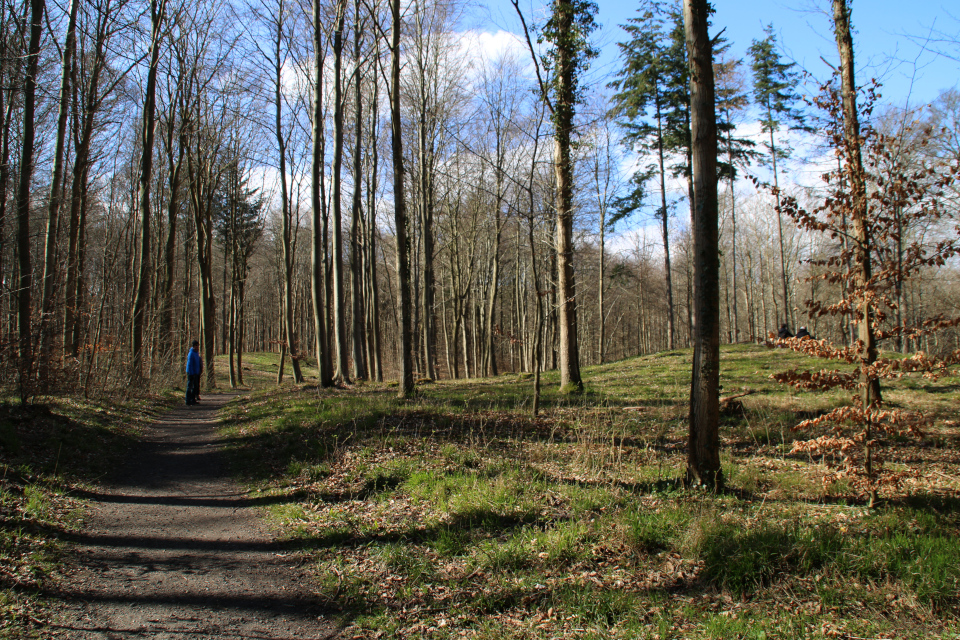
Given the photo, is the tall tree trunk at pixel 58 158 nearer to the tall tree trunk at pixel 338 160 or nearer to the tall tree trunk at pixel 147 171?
the tall tree trunk at pixel 147 171

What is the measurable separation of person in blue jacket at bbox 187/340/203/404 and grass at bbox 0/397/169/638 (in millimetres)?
3949

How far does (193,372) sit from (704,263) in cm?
1528

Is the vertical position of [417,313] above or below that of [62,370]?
above

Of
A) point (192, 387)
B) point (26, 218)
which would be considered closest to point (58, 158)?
point (26, 218)

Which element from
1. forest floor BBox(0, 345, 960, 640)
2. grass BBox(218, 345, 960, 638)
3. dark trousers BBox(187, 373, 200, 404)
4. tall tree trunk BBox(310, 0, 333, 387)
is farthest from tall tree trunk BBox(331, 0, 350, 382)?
forest floor BBox(0, 345, 960, 640)

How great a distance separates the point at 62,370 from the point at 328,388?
7.22 m

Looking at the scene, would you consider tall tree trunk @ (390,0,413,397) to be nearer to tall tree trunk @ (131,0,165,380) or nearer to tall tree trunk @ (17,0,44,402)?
tall tree trunk @ (17,0,44,402)

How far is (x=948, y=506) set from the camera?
484cm

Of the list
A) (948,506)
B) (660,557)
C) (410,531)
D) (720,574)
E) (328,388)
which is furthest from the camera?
(328,388)

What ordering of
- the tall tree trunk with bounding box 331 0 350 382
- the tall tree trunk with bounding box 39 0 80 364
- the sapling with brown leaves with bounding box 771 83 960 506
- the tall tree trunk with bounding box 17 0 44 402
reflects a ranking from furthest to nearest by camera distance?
1. the tall tree trunk with bounding box 331 0 350 382
2. the tall tree trunk with bounding box 39 0 80 364
3. the tall tree trunk with bounding box 17 0 44 402
4. the sapling with brown leaves with bounding box 771 83 960 506

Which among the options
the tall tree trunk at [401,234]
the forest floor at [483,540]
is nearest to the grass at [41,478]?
the forest floor at [483,540]

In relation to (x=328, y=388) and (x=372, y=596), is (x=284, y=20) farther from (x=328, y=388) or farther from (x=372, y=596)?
(x=372, y=596)

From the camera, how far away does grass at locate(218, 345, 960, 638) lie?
11.7ft

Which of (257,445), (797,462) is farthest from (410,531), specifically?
(797,462)
